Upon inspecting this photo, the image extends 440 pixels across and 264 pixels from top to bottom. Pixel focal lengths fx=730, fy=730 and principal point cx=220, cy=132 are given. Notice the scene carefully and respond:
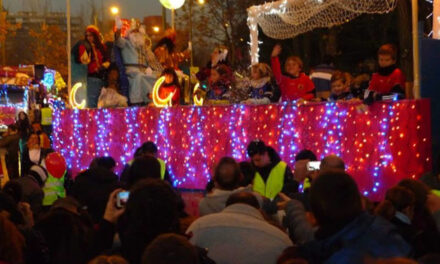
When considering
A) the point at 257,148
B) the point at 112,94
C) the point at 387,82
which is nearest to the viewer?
the point at 257,148

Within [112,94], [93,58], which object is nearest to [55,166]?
[112,94]

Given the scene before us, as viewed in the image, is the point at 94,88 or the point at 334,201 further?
the point at 94,88

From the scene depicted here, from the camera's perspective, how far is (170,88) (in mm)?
14648

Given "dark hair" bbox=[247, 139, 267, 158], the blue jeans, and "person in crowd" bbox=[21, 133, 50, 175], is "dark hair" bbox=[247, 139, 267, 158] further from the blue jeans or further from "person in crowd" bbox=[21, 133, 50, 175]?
the blue jeans

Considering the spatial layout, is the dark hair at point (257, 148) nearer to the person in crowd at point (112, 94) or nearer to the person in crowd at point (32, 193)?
the person in crowd at point (32, 193)

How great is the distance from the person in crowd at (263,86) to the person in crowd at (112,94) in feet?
12.5

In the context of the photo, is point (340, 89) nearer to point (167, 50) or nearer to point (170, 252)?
point (167, 50)

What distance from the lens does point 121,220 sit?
15.2ft

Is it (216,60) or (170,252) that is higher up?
(216,60)

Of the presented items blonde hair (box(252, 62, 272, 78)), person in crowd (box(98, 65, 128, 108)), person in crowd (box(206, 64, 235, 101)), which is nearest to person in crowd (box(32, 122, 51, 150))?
person in crowd (box(98, 65, 128, 108))

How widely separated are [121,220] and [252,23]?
11622 millimetres

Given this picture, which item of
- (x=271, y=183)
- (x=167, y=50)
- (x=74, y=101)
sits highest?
(x=167, y=50)

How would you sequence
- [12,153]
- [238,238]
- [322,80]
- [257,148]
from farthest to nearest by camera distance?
[12,153]
[322,80]
[257,148]
[238,238]

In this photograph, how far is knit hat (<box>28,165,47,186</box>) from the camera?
941cm
